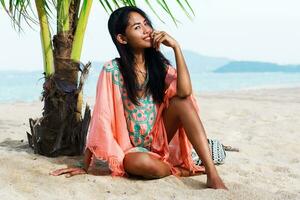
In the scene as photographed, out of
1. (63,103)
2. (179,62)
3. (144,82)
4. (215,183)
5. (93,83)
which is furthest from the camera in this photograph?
(93,83)

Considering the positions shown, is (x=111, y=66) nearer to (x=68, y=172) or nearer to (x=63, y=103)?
(x=63, y=103)

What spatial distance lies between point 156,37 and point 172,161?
64 centimetres

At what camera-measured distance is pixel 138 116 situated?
242 centimetres

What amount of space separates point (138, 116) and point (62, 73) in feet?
1.71

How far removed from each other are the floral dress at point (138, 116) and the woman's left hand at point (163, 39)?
0.24 m

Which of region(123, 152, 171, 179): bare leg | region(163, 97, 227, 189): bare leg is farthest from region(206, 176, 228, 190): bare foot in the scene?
region(123, 152, 171, 179): bare leg

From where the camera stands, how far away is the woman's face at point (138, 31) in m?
2.34

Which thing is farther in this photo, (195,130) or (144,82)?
(144,82)

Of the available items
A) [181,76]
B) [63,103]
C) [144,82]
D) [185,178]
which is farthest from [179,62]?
[63,103]

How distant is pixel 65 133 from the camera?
2.74 metres

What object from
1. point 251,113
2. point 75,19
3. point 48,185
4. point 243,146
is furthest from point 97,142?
point 251,113

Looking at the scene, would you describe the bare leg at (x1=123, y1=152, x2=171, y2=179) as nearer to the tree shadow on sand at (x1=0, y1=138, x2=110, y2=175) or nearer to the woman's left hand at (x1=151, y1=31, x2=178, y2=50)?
the tree shadow on sand at (x1=0, y1=138, x2=110, y2=175)

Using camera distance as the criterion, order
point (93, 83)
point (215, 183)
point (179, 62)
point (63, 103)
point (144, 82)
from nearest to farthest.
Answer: point (215, 183) → point (179, 62) → point (144, 82) → point (63, 103) → point (93, 83)

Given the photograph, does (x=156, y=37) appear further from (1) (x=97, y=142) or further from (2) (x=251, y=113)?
(2) (x=251, y=113)
